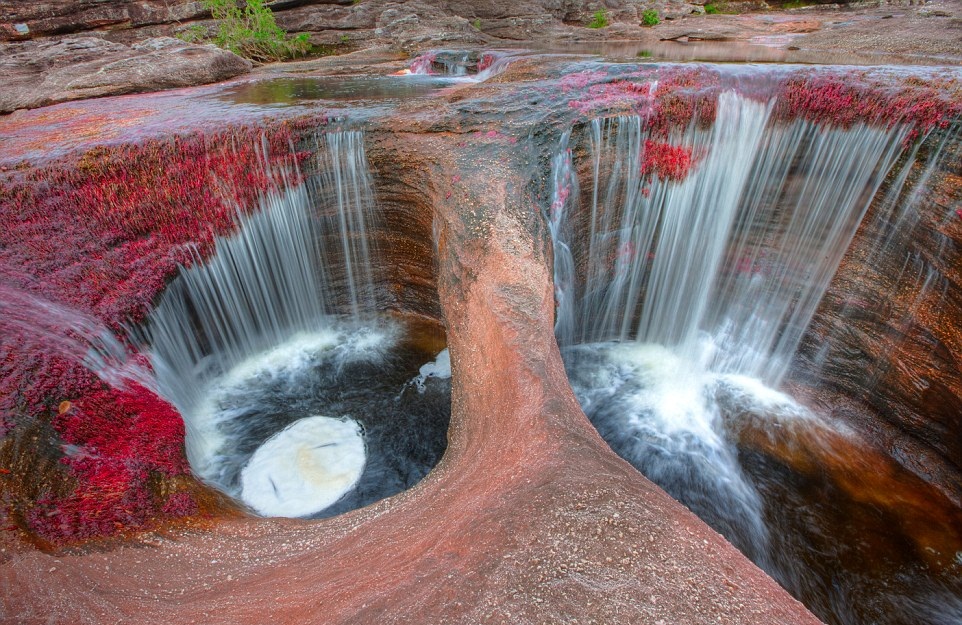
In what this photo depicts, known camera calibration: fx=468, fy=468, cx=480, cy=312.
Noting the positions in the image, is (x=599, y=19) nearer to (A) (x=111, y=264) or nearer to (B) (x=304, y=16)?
(B) (x=304, y=16)

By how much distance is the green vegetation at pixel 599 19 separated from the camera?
14969 millimetres

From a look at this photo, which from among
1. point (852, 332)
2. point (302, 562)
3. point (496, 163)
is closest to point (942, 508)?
point (852, 332)

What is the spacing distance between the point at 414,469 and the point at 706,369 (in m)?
4.10

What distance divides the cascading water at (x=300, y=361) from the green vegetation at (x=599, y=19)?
12856 mm

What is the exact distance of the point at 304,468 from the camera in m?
4.76

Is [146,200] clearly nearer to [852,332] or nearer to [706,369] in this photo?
[706,369]

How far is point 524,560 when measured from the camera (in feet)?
6.26

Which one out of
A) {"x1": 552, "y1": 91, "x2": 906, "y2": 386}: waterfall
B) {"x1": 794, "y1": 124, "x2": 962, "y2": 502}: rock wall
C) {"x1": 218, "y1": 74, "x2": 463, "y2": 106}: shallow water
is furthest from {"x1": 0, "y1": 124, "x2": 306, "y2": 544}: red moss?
{"x1": 794, "y1": 124, "x2": 962, "y2": 502}: rock wall

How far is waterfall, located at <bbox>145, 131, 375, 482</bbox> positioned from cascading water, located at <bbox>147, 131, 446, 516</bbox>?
0.5 inches

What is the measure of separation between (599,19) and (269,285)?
→ 1427 centimetres

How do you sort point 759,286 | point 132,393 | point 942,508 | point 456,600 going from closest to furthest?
point 456,600
point 132,393
point 942,508
point 759,286

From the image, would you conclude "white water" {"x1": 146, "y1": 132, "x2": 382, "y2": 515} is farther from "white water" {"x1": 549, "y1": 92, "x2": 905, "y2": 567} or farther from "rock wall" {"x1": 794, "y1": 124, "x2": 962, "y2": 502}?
"rock wall" {"x1": 794, "y1": 124, "x2": 962, "y2": 502}

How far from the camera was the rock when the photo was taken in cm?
782

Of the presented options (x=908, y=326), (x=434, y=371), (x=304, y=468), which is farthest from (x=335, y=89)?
(x=908, y=326)
